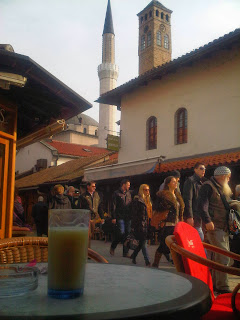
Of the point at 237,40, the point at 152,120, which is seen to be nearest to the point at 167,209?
the point at 237,40

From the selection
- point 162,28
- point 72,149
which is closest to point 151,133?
point 162,28

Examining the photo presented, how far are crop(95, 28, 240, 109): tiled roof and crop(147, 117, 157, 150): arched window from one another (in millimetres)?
1742

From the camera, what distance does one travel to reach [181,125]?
50.6 ft

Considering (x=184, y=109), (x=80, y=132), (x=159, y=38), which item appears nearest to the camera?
(x=184, y=109)

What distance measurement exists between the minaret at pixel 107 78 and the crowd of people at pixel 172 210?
142ft

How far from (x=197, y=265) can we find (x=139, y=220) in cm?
488

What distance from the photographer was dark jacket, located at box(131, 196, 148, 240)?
717cm

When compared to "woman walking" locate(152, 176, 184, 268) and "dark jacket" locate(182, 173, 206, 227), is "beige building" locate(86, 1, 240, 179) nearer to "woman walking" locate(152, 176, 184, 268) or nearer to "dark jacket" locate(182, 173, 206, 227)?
"dark jacket" locate(182, 173, 206, 227)

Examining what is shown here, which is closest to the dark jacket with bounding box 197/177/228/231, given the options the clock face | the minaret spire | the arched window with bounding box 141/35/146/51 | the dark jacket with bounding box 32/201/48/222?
the dark jacket with bounding box 32/201/48/222

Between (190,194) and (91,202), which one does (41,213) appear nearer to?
(91,202)

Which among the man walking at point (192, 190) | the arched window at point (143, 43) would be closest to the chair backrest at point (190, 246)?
the man walking at point (192, 190)

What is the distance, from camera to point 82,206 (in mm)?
8258

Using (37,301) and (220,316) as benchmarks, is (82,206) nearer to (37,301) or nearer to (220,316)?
(220,316)

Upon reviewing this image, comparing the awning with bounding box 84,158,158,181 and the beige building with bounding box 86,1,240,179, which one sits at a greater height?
the beige building with bounding box 86,1,240,179
